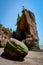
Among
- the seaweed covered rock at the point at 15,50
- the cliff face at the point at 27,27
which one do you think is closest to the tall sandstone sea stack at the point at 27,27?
the cliff face at the point at 27,27

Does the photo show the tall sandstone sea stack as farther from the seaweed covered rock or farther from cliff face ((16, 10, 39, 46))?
the seaweed covered rock

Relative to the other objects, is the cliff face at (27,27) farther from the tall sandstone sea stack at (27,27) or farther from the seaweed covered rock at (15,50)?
the seaweed covered rock at (15,50)

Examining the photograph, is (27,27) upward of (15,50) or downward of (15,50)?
upward

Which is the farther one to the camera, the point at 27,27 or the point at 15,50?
the point at 27,27

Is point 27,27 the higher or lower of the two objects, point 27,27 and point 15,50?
the higher

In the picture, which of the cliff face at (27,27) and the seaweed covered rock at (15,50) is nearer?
the seaweed covered rock at (15,50)

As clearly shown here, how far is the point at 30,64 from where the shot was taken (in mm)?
9680

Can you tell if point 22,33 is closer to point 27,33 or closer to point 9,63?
point 27,33

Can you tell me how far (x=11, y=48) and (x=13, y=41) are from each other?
599mm

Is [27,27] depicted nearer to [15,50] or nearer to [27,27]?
[27,27]

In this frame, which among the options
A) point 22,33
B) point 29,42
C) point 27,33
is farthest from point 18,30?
point 29,42

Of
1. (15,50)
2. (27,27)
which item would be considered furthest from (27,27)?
(15,50)

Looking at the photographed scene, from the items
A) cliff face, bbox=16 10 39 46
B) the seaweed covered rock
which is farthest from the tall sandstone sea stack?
the seaweed covered rock

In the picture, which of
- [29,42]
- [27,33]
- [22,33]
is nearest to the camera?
[29,42]
